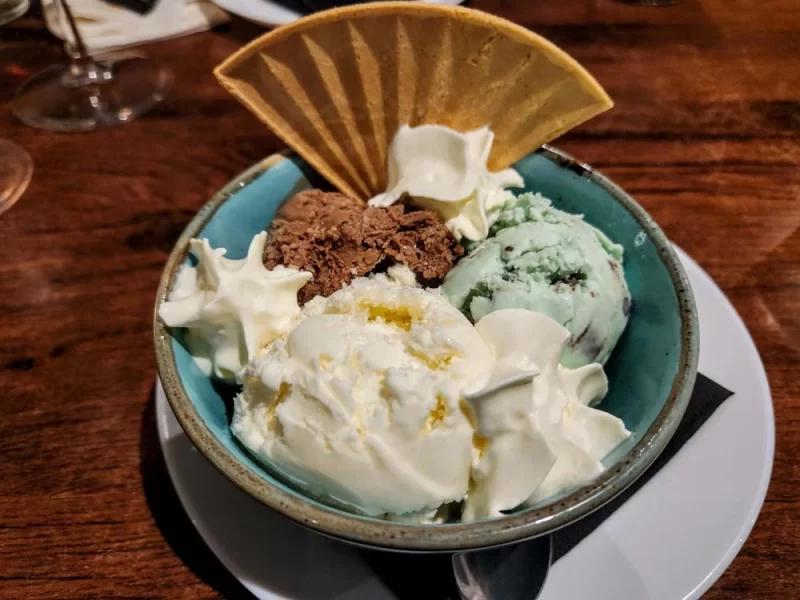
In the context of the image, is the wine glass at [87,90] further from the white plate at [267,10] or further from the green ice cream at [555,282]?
the green ice cream at [555,282]

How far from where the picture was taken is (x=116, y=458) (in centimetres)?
101

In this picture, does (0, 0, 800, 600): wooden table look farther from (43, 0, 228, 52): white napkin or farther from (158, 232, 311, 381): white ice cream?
(158, 232, 311, 381): white ice cream

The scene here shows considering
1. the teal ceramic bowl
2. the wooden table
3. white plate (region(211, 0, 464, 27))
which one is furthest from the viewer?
white plate (region(211, 0, 464, 27))

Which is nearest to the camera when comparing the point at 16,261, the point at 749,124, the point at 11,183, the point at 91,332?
the point at 91,332

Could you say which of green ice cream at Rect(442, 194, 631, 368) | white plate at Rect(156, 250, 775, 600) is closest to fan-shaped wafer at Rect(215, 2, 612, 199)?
green ice cream at Rect(442, 194, 631, 368)

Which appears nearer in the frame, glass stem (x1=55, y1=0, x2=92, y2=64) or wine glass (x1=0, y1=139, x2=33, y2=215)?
wine glass (x1=0, y1=139, x2=33, y2=215)

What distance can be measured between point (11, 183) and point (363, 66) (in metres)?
0.92

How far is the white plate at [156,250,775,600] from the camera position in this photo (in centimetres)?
80

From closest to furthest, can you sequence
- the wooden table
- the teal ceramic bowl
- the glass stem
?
the teal ceramic bowl
the wooden table
the glass stem

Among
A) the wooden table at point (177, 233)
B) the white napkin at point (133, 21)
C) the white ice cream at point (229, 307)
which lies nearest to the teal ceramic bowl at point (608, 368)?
the white ice cream at point (229, 307)

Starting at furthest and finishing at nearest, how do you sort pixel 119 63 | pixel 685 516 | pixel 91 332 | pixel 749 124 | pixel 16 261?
pixel 119 63, pixel 749 124, pixel 16 261, pixel 91 332, pixel 685 516

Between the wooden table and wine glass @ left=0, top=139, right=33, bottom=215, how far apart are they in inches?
1.2

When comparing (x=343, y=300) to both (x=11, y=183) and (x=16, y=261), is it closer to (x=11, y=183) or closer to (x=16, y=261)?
(x=16, y=261)

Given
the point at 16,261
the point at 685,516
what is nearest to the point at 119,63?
the point at 16,261
